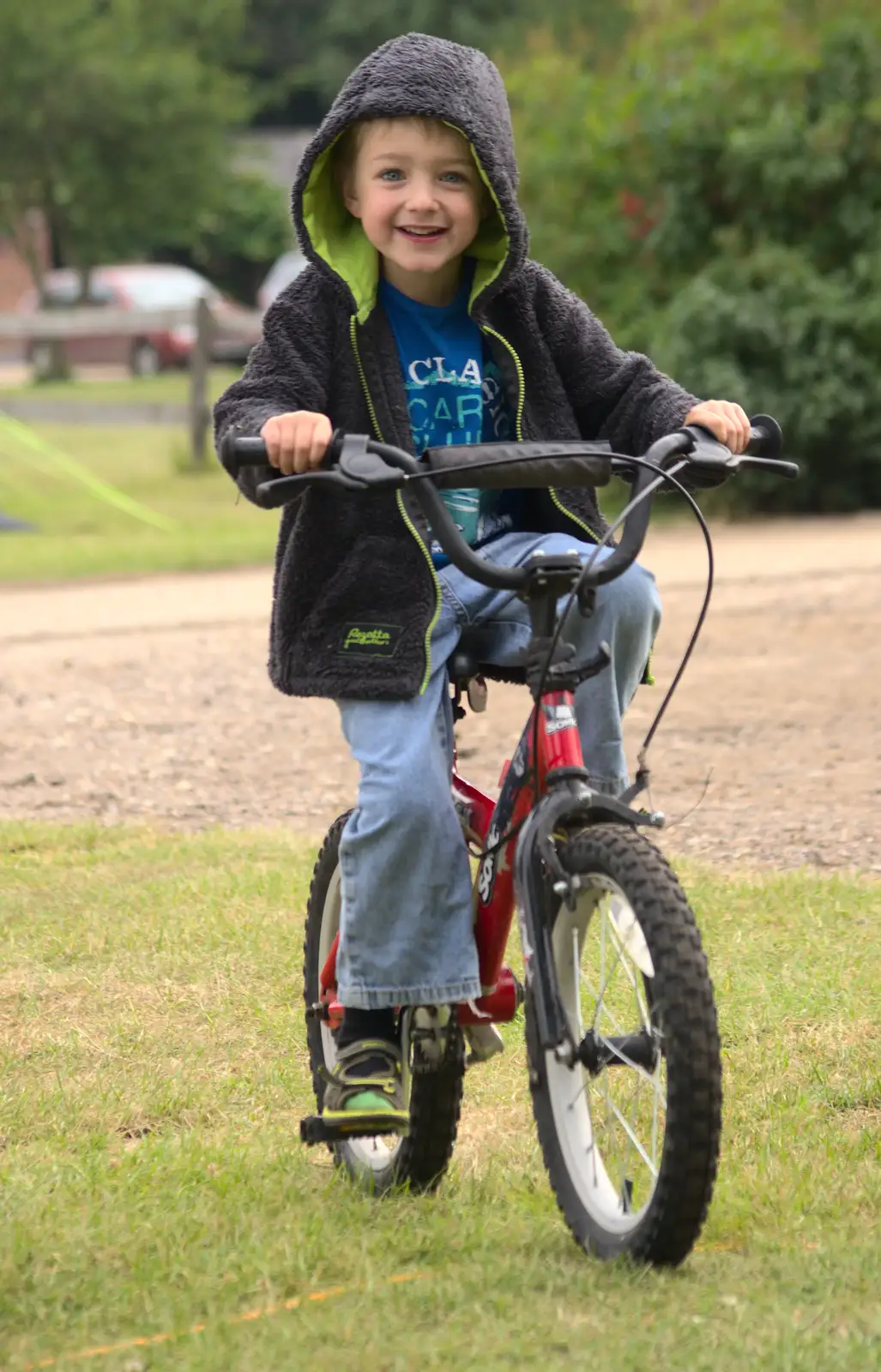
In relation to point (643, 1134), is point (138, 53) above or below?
above

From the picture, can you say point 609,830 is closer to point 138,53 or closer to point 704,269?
point 704,269

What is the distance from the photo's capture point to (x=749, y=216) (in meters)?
13.8

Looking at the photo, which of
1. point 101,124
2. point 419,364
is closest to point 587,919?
point 419,364

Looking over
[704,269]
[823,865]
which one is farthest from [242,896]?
[704,269]

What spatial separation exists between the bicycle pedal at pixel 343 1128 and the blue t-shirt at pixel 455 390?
2.81 feet

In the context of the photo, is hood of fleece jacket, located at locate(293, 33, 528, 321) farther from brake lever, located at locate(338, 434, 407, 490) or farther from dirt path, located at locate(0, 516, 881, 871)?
dirt path, located at locate(0, 516, 881, 871)

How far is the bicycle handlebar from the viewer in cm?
291

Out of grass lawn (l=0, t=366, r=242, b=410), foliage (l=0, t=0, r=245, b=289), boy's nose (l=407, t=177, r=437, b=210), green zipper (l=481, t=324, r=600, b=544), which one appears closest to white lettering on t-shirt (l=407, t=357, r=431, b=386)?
green zipper (l=481, t=324, r=600, b=544)

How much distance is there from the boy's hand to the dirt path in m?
2.64

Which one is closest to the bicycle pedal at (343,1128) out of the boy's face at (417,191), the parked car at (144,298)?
the boy's face at (417,191)

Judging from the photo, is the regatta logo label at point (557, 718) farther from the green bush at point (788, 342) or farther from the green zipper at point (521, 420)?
the green bush at point (788, 342)

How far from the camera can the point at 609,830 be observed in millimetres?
2971

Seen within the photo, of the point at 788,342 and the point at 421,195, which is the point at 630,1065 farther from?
the point at 788,342

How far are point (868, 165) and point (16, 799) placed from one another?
8.78 meters
